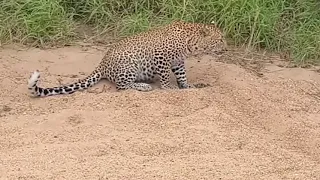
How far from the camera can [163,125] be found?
6234mm

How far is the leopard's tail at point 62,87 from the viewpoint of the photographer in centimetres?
670

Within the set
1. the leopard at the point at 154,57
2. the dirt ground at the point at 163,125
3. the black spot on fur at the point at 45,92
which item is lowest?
the dirt ground at the point at 163,125

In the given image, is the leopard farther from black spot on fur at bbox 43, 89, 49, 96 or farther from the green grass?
the green grass

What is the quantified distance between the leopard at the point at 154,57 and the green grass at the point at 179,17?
964 millimetres

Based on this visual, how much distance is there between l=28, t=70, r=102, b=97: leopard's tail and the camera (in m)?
6.70

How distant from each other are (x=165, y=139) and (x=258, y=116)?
3.37ft

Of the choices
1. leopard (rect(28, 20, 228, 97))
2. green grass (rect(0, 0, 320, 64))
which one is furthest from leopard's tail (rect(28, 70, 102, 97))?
green grass (rect(0, 0, 320, 64))

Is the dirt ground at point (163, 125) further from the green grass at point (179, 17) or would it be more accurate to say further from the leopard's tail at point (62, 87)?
the green grass at point (179, 17)

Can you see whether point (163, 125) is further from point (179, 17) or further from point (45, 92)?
point (179, 17)

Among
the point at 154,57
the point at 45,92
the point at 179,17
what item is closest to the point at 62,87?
the point at 45,92

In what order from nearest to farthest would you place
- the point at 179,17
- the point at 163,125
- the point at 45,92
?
the point at 163,125
the point at 45,92
the point at 179,17

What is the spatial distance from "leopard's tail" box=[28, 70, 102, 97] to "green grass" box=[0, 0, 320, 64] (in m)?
1.14

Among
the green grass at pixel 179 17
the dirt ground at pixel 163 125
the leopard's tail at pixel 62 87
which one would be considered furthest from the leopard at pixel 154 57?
the green grass at pixel 179 17

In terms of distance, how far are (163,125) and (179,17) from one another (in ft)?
8.08
